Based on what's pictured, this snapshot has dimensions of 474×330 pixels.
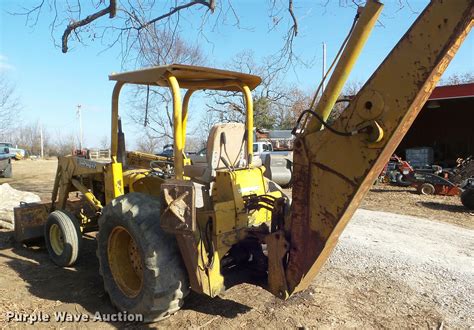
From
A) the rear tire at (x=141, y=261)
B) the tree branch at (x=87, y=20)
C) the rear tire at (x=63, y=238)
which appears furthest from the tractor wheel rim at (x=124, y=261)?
the tree branch at (x=87, y=20)

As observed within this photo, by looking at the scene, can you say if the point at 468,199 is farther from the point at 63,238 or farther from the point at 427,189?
the point at 63,238

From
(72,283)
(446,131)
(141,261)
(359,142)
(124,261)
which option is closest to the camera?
(359,142)

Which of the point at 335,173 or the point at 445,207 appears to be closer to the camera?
the point at 335,173

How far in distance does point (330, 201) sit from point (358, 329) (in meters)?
1.63

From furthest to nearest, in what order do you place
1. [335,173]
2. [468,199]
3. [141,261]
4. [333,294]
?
[468,199] < [333,294] < [141,261] < [335,173]

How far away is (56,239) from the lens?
5.63m

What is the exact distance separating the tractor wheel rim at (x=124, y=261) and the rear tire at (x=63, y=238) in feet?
4.48

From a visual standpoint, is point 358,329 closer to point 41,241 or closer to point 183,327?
point 183,327

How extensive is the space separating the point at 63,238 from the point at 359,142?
4329 mm

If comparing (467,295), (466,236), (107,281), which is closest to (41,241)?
(107,281)

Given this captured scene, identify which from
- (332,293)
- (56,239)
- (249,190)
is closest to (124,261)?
(249,190)

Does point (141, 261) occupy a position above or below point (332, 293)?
above

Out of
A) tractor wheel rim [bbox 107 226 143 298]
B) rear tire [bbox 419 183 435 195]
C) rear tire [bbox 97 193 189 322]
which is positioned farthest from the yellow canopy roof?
rear tire [bbox 419 183 435 195]

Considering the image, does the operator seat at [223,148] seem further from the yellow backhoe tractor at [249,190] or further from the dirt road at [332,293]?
the dirt road at [332,293]
